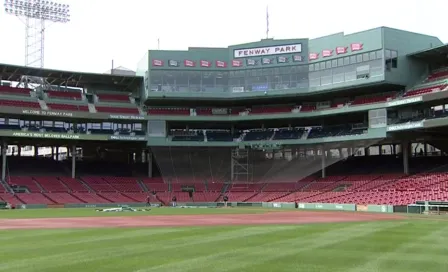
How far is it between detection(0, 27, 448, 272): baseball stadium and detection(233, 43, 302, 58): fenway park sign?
0.46 ft

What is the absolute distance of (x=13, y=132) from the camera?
190ft

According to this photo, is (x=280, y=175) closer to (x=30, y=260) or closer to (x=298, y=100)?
(x=298, y=100)

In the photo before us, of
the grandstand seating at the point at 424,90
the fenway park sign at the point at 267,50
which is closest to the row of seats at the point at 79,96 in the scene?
the fenway park sign at the point at 267,50

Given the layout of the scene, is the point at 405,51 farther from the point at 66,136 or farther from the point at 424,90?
the point at 66,136

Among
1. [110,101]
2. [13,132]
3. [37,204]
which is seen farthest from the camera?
[110,101]

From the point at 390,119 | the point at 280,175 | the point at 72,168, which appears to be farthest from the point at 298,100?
the point at 72,168

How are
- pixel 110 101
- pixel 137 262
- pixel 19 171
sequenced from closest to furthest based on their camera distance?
pixel 137 262 < pixel 19 171 < pixel 110 101

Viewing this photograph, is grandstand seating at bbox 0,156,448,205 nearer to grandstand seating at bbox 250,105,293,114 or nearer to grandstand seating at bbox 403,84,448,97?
grandstand seating at bbox 403,84,448,97

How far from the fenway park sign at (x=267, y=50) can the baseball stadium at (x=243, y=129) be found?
0.14 meters

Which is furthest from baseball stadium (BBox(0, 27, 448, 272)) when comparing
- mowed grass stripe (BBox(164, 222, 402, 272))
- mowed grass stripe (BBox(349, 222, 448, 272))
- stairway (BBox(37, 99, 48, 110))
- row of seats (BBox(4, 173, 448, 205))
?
mowed grass stripe (BBox(349, 222, 448, 272))

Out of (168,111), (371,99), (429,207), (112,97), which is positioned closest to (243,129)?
(168,111)

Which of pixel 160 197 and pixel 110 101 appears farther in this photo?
pixel 110 101

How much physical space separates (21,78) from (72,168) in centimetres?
1421

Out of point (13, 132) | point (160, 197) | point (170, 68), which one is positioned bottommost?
point (160, 197)
